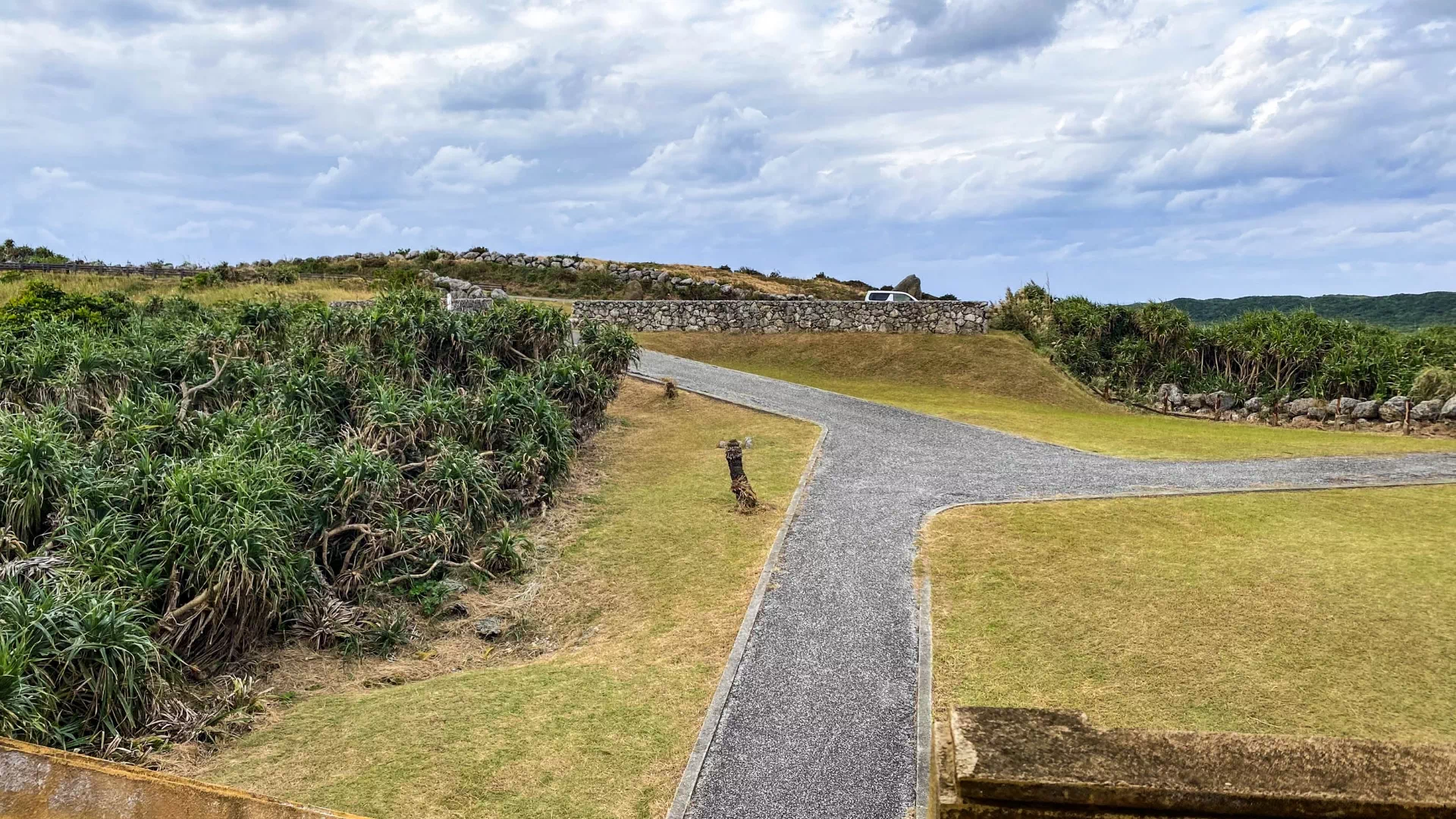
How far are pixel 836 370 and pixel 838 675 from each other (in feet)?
72.1

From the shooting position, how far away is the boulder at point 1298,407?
26375mm

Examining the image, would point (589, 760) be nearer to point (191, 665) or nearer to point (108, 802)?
point (191, 665)

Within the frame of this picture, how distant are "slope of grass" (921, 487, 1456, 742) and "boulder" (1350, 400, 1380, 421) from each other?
11773 mm

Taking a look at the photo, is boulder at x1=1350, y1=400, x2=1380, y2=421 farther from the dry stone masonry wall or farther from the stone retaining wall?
the stone retaining wall

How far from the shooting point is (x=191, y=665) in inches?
375

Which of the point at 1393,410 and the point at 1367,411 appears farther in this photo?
the point at 1367,411

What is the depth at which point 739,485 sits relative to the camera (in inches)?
603

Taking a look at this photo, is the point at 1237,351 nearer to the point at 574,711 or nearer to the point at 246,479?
the point at 574,711

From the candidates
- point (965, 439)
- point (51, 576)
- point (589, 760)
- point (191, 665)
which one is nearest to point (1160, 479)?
point (965, 439)

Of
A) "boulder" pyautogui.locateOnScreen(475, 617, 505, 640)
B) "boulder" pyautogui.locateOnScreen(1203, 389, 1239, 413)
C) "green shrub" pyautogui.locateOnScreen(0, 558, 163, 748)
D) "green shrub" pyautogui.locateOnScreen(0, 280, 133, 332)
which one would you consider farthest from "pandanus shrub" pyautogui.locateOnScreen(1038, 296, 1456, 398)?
"green shrub" pyautogui.locateOnScreen(0, 558, 163, 748)

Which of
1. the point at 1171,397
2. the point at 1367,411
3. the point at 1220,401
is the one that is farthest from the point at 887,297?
the point at 1367,411

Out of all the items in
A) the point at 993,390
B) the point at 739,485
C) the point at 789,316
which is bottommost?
the point at 739,485

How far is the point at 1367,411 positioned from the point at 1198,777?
2698cm

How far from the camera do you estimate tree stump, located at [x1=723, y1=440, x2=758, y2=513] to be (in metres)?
15.2
